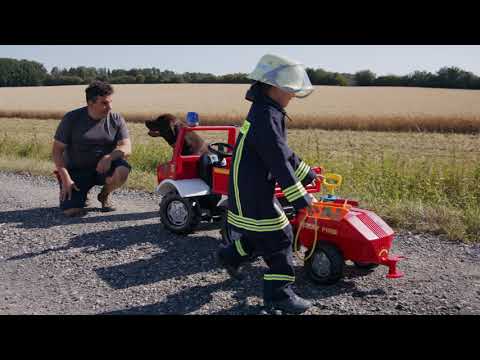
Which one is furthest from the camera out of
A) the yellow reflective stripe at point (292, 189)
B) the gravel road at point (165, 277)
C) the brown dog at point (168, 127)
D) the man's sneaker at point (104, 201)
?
the man's sneaker at point (104, 201)

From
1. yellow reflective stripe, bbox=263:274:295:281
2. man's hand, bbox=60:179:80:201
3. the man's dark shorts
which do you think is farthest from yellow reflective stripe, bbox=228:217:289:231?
the man's dark shorts

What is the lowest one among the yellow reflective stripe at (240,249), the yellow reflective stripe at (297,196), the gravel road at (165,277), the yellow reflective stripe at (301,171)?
the gravel road at (165,277)

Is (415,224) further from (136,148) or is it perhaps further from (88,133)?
(136,148)

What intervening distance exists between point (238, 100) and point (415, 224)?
28.8 metres

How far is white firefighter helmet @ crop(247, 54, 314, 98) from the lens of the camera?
12.1ft

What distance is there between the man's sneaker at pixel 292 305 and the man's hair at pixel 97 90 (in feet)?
13.0

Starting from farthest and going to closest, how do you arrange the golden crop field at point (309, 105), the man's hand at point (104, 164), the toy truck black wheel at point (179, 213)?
the golden crop field at point (309, 105), the man's hand at point (104, 164), the toy truck black wheel at point (179, 213)

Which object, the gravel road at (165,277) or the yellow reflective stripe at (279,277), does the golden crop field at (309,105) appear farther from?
the yellow reflective stripe at (279,277)

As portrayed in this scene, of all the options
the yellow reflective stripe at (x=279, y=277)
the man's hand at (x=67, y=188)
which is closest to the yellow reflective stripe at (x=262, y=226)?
the yellow reflective stripe at (x=279, y=277)

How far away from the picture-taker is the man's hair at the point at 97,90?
664cm

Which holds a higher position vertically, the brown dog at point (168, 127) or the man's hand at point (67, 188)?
the brown dog at point (168, 127)

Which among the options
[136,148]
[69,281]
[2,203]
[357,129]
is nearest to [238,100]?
[357,129]

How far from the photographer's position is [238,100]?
34062 millimetres

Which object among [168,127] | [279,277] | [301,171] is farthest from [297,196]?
[168,127]
